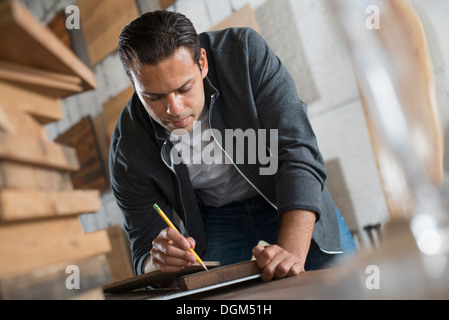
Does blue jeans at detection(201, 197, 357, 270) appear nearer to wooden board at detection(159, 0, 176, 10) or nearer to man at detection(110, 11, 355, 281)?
man at detection(110, 11, 355, 281)

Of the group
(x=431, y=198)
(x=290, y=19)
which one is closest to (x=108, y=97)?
(x=290, y=19)

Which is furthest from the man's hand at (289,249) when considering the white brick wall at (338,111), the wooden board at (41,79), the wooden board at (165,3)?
the wooden board at (165,3)

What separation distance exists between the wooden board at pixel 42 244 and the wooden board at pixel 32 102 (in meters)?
0.12

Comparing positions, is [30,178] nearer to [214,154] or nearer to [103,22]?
[214,154]

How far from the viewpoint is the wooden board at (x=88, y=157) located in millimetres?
2693

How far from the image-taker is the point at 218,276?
0.62 m

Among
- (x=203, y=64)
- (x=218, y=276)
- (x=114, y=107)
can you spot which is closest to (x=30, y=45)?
(x=218, y=276)

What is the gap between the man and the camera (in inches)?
35.5

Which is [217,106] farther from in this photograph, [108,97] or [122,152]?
[108,97]

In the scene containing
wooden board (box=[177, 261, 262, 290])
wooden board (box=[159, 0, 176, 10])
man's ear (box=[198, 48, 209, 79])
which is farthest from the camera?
wooden board (box=[159, 0, 176, 10])

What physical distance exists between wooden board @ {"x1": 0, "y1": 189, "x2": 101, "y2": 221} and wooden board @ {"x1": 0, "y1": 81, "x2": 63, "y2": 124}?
0.33ft

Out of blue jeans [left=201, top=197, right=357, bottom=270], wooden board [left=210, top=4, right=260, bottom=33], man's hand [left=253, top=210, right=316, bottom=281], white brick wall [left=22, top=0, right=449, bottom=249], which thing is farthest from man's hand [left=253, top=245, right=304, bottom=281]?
wooden board [left=210, top=4, right=260, bottom=33]

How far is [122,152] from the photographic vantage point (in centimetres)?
116

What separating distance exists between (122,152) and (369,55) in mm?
697
